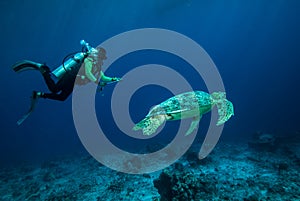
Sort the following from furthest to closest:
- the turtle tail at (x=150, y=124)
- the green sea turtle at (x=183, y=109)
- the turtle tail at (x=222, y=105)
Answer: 1. the turtle tail at (x=222, y=105)
2. the green sea turtle at (x=183, y=109)
3. the turtle tail at (x=150, y=124)

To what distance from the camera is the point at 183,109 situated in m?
4.43

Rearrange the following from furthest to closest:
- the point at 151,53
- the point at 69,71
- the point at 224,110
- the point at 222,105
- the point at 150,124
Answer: the point at 151,53 → the point at 69,71 → the point at 222,105 → the point at 224,110 → the point at 150,124

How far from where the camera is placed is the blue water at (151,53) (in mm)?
30641

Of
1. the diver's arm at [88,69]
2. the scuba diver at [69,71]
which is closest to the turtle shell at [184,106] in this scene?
the diver's arm at [88,69]

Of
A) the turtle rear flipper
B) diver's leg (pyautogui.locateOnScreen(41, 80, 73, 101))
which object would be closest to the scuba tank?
diver's leg (pyautogui.locateOnScreen(41, 80, 73, 101))

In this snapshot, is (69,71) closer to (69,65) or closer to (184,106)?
(69,65)

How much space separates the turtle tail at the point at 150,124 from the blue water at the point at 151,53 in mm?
19338

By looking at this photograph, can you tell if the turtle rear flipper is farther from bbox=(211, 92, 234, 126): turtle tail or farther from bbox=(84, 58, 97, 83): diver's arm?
bbox=(84, 58, 97, 83): diver's arm

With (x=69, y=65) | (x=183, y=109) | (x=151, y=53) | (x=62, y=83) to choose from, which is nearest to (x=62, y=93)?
(x=62, y=83)

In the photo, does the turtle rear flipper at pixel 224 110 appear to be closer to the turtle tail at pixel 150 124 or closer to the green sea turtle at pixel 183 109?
the green sea turtle at pixel 183 109

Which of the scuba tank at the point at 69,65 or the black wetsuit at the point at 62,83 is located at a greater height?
the scuba tank at the point at 69,65

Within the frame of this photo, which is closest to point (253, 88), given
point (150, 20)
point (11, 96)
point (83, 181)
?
point (150, 20)

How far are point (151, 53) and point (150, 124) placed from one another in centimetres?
7429

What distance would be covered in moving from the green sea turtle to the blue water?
18276 mm
